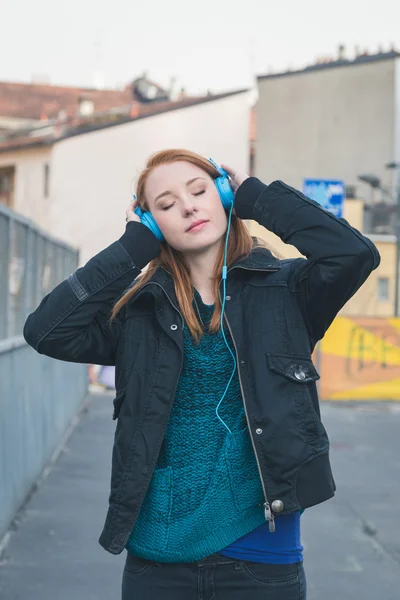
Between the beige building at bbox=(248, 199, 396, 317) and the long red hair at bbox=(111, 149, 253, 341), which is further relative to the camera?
the beige building at bbox=(248, 199, 396, 317)

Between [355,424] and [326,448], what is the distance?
11.9 meters

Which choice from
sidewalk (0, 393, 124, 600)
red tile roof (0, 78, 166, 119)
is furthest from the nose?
red tile roof (0, 78, 166, 119)

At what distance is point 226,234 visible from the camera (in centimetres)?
276

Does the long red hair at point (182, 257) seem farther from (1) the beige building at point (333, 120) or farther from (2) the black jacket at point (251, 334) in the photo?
(1) the beige building at point (333, 120)

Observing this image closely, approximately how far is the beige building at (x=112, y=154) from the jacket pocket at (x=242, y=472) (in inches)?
1413

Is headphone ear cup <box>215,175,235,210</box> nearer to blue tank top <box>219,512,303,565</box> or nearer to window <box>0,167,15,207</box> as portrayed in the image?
blue tank top <box>219,512,303,565</box>

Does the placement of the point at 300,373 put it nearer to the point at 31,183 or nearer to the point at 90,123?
the point at 31,183

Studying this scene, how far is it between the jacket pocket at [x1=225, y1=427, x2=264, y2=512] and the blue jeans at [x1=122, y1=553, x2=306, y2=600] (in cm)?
15

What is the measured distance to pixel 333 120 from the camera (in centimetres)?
3784

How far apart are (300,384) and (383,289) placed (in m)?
34.4

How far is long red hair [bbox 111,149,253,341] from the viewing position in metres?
2.63

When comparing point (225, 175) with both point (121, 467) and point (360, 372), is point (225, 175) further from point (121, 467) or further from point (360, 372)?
point (360, 372)

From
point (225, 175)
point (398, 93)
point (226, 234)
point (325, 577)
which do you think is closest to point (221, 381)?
point (226, 234)

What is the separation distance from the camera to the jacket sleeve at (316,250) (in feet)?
8.57
